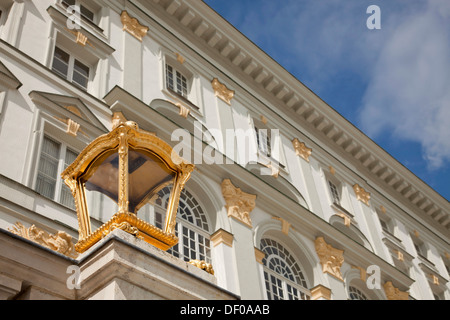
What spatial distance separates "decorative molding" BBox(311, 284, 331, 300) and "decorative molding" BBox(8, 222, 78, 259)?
804 centimetres

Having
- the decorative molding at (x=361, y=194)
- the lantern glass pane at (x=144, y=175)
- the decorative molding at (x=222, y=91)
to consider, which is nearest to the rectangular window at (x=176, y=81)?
the decorative molding at (x=222, y=91)

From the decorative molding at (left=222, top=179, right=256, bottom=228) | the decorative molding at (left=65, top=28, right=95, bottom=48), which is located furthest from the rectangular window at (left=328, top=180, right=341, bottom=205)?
the decorative molding at (left=65, top=28, right=95, bottom=48)

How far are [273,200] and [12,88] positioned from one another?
7.22 metres

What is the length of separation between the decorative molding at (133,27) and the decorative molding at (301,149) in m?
6.41

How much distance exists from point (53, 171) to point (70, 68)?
11.4ft

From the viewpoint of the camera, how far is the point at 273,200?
48.3 ft

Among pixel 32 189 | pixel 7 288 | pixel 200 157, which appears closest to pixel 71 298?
pixel 7 288

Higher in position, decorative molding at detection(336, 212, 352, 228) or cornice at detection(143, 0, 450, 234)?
cornice at detection(143, 0, 450, 234)

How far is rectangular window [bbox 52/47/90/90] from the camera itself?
1220 cm

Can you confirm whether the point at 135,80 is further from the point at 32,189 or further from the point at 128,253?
the point at 128,253

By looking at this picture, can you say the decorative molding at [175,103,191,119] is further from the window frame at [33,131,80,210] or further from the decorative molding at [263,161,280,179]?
the window frame at [33,131,80,210]

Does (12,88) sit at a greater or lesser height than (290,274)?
greater

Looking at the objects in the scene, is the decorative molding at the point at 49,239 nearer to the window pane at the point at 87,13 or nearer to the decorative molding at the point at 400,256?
the window pane at the point at 87,13

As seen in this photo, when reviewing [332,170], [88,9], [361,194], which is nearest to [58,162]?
[88,9]
